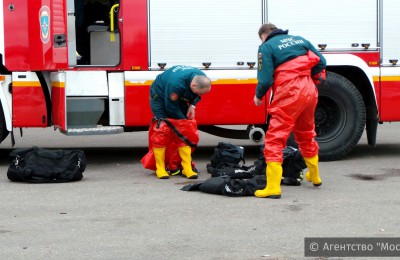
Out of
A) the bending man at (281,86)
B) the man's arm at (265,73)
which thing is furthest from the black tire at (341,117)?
the man's arm at (265,73)

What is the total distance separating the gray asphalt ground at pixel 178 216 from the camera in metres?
6.66

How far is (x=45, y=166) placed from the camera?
395 inches

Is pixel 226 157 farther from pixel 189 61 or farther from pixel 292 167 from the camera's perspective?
pixel 189 61

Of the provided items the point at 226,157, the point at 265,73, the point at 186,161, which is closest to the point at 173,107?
the point at 186,161

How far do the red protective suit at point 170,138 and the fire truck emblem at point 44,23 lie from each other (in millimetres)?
1685

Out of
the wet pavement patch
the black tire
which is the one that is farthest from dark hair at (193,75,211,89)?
the black tire

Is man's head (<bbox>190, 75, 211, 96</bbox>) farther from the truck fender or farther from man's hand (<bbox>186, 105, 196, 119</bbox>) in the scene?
the truck fender

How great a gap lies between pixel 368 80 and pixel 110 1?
3.53 m

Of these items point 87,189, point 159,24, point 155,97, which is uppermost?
point 159,24

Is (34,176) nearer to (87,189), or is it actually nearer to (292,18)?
(87,189)

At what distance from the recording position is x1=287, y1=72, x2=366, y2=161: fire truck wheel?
1158 centimetres

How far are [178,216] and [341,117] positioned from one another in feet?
14.4

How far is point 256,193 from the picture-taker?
8859 mm

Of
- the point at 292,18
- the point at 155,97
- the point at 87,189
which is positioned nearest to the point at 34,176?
the point at 87,189
